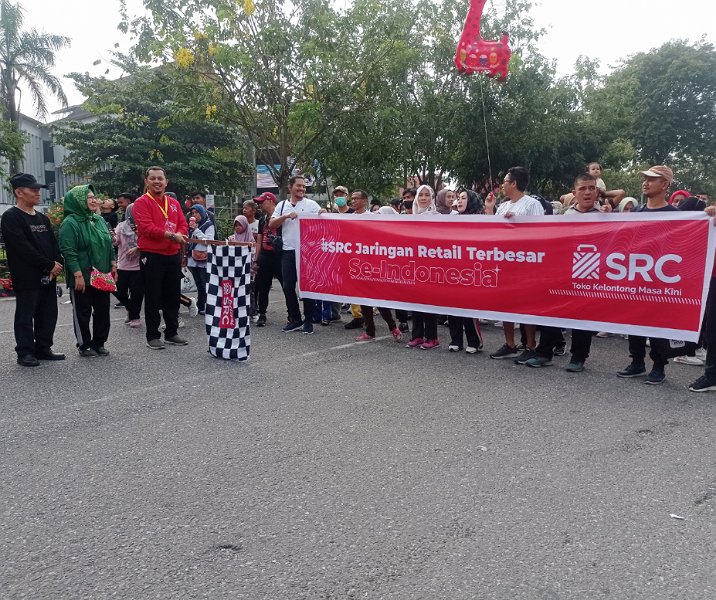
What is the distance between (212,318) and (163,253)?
107 centimetres


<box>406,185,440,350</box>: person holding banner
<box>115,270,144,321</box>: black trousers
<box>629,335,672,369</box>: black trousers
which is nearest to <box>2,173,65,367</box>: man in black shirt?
<box>115,270,144,321</box>: black trousers

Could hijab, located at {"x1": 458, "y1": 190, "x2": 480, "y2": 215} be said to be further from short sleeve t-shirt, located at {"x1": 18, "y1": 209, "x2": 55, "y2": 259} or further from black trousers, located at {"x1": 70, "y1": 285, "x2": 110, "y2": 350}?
short sleeve t-shirt, located at {"x1": 18, "y1": 209, "x2": 55, "y2": 259}

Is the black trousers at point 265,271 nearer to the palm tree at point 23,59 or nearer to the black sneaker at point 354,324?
the black sneaker at point 354,324

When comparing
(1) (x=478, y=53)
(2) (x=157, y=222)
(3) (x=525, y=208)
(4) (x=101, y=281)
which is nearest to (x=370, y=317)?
(3) (x=525, y=208)

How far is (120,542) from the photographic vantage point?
10.8 feet

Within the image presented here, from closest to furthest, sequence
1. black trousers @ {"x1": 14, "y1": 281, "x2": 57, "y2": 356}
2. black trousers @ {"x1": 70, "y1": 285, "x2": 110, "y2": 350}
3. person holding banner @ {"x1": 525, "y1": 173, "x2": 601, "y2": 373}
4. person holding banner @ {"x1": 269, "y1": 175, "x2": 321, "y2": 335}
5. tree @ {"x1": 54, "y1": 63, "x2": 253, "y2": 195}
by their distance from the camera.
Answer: person holding banner @ {"x1": 525, "y1": 173, "x2": 601, "y2": 373}
black trousers @ {"x1": 14, "y1": 281, "x2": 57, "y2": 356}
black trousers @ {"x1": 70, "y1": 285, "x2": 110, "y2": 350}
person holding banner @ {"x1": 269, "y1": 175, "x2": 321, "y2": 335}
tree @ {"x1": 54, "y1": 63, "x2": 253, "y2": 195}

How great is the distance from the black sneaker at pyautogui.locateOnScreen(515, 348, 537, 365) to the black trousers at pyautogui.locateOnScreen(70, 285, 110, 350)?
14.8 feet

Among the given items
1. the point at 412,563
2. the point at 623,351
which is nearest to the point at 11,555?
the point at 412,563

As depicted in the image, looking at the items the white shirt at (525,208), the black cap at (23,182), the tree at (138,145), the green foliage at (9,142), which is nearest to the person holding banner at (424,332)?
the white shirt at (525,208)

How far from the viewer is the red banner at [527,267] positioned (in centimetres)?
637

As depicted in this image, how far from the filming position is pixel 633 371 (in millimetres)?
6738

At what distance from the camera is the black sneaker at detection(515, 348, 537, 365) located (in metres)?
7.31

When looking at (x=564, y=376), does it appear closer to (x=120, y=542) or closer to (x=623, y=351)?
(x=623, y=351)

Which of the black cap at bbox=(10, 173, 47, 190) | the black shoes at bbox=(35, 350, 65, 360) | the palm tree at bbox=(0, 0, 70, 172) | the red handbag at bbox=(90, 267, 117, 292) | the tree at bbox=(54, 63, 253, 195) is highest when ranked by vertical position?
the palm tree at bbox=(0, 0, 70, 172)
